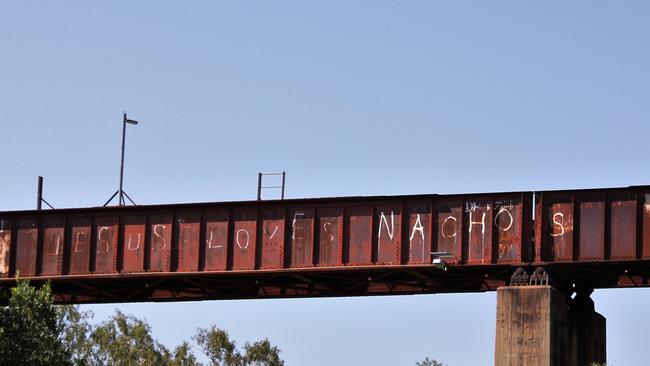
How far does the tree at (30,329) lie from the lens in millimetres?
43750

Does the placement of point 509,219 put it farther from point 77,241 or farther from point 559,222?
point 77,241

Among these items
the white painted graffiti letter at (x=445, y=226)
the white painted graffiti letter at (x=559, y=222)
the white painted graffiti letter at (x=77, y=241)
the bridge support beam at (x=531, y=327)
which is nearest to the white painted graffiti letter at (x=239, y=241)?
the white painted graffiti letter at (x=77, y=241)

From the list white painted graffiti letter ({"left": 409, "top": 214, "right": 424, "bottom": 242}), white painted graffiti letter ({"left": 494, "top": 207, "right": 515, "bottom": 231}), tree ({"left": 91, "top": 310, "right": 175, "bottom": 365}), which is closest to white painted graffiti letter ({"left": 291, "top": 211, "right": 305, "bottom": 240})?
white painted graffiti letter ({"left": 409, "top": 214, "right": 424, "bottom": 242})

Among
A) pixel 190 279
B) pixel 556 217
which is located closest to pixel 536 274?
pixel 556 217

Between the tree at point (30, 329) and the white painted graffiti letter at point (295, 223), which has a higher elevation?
the white painted graffiti letter at point (295, 223)

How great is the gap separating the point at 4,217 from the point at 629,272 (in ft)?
67.7

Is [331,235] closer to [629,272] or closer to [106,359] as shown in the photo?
[629,272]

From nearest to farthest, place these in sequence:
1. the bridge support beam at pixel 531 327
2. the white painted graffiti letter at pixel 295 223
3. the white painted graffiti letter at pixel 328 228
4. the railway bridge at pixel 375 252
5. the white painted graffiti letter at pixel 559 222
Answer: the bridge support beam at pixel 531 327 → the railway bridge at pixel 375 252 → the white painted graffiti letter at pixel 559 222 → the white painted graffiti letter at pixel 328 228 → the white painted graffiti letter at pixel 295 223

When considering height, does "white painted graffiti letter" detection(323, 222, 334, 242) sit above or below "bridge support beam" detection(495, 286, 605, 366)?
above

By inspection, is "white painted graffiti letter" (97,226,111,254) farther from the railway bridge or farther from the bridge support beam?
the bridge support beam

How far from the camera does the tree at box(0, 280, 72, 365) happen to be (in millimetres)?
43750

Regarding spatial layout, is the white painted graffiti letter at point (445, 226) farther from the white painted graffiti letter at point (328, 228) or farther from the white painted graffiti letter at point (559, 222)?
the white painted graffiti letter at point (328, 228)

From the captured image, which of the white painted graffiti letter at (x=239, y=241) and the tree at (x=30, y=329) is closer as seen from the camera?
the tree at (x=30, y=329)

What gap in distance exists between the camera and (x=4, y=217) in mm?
49000
